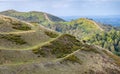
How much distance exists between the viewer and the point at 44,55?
8638 centimetres

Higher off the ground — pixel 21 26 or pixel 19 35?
pixel 21 26

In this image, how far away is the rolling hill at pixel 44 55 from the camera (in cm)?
7406

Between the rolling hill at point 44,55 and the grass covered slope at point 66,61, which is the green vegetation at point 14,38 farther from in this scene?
the grass covered slope at point 66,61

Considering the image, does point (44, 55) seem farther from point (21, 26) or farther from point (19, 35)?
point (21, 26)

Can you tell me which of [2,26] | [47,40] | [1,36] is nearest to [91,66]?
[47,40]

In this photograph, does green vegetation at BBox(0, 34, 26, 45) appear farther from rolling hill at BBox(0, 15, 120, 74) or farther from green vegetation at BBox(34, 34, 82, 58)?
green vegetation at BBox(34, 34, 82, 58)

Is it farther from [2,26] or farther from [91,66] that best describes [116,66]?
[2,26]

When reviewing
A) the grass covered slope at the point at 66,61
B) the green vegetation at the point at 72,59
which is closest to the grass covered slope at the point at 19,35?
the grass covered slope at the point at 66,61

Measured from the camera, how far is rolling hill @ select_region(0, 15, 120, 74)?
74.1m

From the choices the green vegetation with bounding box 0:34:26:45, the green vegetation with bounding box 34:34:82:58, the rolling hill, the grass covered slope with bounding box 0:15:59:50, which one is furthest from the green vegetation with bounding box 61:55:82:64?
the green vegetation with bounding box 0:34:26:45

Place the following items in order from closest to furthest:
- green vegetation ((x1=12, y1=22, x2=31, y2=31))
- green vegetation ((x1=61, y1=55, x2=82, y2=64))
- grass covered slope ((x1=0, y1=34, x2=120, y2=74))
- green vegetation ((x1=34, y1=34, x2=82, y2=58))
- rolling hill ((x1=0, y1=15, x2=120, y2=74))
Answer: grass covered slope ((x1=0, y1=34, x2=120, y2=74)), rolling hill ((x1=0, y1=15, x2=120, y2=74)), green vegetation ((x1=61, y1=55, x2=82, y2=64)), green vegetation ((x1=34, y1=34, x2=82, y2=58)), green vegetation ((x1=12, y1=22, x2=31, y2=31))

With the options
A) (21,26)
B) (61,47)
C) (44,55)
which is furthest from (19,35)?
(21,26)

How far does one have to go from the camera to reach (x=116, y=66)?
98.2m

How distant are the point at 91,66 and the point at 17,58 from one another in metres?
24.4
